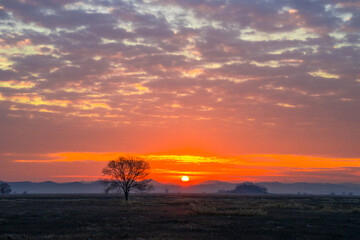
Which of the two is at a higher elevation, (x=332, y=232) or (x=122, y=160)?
(x=122, y=160)

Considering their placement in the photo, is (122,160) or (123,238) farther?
(122,160)

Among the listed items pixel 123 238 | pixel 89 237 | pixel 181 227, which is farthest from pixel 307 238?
pixel 89 237

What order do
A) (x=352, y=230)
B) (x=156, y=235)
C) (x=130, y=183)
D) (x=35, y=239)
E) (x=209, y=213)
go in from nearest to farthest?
1. (x=35, y=239)
2. (x=156, y=235)
3. (x=352, y=230)
4. (x=209, y=213)
5. (x=130, y=183)

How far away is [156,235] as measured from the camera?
930 inches

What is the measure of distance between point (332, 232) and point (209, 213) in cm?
1891

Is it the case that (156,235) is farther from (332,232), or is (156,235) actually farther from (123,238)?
(332,232)

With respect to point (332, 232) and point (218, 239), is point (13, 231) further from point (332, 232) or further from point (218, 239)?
point (332, 232)

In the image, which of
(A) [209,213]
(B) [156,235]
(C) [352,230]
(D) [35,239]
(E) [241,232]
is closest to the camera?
(D) [35,239]

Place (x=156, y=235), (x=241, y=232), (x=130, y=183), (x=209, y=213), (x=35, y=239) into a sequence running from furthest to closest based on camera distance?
1. (x=130, y=183)
2. (x=209, y=213)
3. (x=241, y=232)
4. (x=156, y=235)
5. (x=35, y=239)

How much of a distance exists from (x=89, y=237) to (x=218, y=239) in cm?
793

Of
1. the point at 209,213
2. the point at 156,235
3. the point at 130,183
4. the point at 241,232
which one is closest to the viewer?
the point at 156,235

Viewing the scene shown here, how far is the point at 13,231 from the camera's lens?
87.4 ft

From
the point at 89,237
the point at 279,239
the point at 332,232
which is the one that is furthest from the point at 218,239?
the point at 332,232

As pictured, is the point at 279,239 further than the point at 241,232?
No
